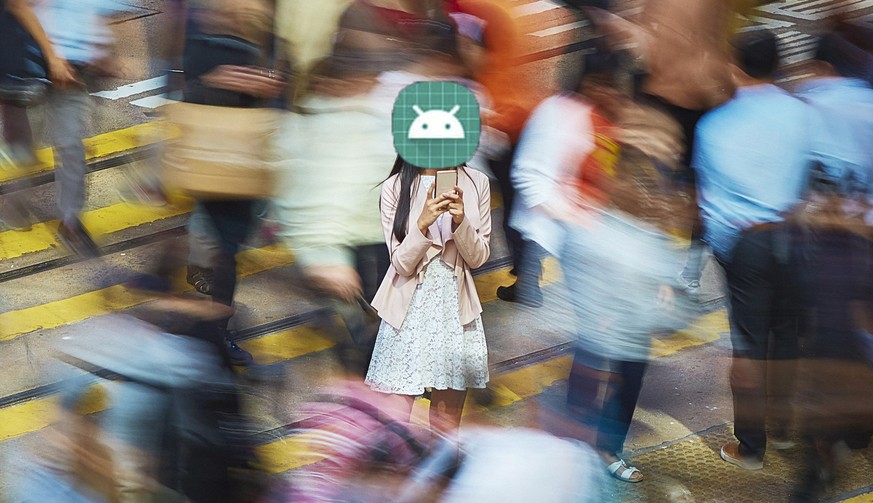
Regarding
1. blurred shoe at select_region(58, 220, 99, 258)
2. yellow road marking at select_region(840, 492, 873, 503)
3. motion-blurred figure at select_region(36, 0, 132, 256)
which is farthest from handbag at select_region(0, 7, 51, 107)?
yellow road marking at select_region(840, 492, 873, 503)

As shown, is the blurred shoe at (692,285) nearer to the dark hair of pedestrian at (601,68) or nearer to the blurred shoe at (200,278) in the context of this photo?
the dark hair of pedestrian at (601,68)

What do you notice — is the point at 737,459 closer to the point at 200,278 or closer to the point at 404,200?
the point at 404,200

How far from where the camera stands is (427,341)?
479cm

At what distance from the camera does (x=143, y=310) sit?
3.87m

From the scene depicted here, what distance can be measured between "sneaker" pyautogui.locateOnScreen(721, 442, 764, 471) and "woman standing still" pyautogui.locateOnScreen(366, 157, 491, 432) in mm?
1301

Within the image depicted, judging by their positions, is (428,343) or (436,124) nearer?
(436,124)

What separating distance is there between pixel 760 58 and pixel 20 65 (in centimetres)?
390

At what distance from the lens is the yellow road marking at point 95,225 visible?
7312mm

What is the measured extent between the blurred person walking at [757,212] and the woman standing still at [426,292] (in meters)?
0.97

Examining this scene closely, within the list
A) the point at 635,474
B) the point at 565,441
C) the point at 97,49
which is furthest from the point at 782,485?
the point at 97,49

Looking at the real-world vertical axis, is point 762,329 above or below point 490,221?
below

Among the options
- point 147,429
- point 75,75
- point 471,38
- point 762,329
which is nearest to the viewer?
point 147,429

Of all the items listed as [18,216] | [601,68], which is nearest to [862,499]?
[601,68]

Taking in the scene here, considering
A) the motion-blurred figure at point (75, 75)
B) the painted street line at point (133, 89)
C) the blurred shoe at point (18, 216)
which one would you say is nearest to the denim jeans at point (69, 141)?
the motion-blurred figure at point (75, 75)
